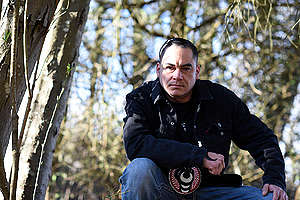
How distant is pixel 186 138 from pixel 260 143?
502 mm

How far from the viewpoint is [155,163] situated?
2312 mm

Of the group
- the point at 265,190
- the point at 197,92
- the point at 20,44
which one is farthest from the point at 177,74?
the point at 20,44

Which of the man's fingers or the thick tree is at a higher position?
the thick tree

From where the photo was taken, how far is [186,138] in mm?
2584

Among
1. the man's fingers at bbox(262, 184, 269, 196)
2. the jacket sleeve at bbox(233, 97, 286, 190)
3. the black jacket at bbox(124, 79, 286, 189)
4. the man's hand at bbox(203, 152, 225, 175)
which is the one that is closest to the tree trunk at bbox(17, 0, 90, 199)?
the black jacket at bbox(124, 79, 286, 189)

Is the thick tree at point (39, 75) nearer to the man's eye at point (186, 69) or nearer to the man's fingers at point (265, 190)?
the man's eye at point (186, 69)

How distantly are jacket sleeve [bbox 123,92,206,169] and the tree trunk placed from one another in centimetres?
48

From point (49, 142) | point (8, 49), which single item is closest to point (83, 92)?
point (49, 142)

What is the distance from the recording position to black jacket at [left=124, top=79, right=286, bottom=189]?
231 cm

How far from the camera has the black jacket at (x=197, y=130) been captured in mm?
2309

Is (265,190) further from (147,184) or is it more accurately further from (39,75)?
Result: (39,75)

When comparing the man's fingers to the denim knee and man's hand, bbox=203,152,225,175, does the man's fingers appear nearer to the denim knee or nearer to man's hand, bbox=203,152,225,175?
man's hand, bbox=203,152,225,175

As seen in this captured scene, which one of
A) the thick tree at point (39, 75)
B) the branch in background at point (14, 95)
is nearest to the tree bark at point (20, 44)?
the thick tree at point (39, 75)

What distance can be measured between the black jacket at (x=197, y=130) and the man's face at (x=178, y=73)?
64mm
